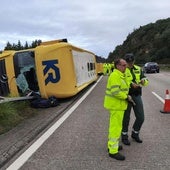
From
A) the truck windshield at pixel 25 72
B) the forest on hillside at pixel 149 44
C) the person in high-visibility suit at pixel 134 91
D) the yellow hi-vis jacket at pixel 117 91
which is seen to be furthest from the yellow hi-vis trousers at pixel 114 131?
the forest on hillside at pixel 149 44

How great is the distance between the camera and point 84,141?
27.8 ft

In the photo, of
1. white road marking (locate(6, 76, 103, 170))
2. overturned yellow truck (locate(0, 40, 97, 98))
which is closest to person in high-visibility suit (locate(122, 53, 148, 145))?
white road marking (locate(6, 76, 103, 170))

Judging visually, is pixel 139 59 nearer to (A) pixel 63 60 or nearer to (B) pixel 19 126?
(A) pixel 63 60

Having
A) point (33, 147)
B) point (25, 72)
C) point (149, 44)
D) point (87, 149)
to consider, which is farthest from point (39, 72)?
point (149, 44)

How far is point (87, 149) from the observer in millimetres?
7750

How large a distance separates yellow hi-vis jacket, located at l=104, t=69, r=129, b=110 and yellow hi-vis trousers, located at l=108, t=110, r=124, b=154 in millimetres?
119

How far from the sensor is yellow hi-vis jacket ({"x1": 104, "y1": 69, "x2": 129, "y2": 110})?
722 cm

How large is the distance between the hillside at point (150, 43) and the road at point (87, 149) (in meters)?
69.1

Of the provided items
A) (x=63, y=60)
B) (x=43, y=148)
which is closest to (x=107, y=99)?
(x=43, y=148)

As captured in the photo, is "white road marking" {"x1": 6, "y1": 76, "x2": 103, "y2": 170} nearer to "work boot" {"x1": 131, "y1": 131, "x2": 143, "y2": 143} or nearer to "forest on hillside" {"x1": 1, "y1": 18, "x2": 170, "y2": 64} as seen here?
"work boot" {"x1": 131, "y1": 131, "x2": 143, "y2": 143}

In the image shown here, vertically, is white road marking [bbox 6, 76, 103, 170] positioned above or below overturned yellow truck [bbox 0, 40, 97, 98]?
below

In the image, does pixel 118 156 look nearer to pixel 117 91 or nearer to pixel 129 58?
pixel 117 91

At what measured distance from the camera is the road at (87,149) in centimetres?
665

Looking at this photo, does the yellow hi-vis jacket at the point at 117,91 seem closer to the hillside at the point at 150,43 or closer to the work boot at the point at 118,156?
the work boot at the point at 118,156
